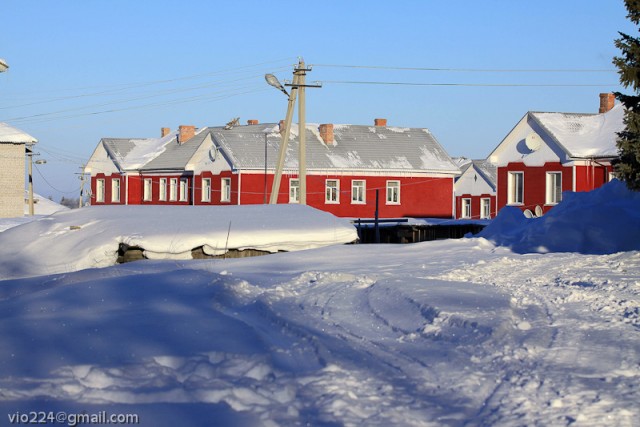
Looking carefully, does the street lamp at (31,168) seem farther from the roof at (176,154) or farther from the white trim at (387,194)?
the white trim at (387,194)

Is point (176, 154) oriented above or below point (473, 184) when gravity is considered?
above

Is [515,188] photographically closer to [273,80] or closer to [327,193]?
[327,193]

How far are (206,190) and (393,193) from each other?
11.4 metres

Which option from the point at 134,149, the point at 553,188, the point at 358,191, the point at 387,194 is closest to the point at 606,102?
the point at 553,188

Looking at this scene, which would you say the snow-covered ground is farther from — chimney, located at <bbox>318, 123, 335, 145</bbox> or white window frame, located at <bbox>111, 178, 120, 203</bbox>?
white window frame, located at <bbox>111, 178, 120, 203</bbox>

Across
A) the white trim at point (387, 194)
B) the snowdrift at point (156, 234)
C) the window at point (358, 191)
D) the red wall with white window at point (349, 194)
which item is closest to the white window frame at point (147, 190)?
the red wall with white window at point (349, 194)

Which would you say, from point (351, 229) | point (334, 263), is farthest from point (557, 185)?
point (334, 263)

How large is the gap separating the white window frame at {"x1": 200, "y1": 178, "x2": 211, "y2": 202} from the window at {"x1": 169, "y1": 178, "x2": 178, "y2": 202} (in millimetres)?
4598

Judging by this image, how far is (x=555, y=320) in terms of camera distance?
1008 centimetres

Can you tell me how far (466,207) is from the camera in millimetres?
67688

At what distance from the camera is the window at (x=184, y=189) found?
56344mm

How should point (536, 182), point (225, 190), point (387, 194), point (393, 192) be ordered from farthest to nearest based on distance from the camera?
point (393, 192) < point (387, 194) < point (225, 190) < point (536, 182)

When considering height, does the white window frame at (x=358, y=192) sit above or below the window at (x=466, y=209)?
above

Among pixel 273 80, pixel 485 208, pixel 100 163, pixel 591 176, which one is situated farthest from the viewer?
pixel 100 163
